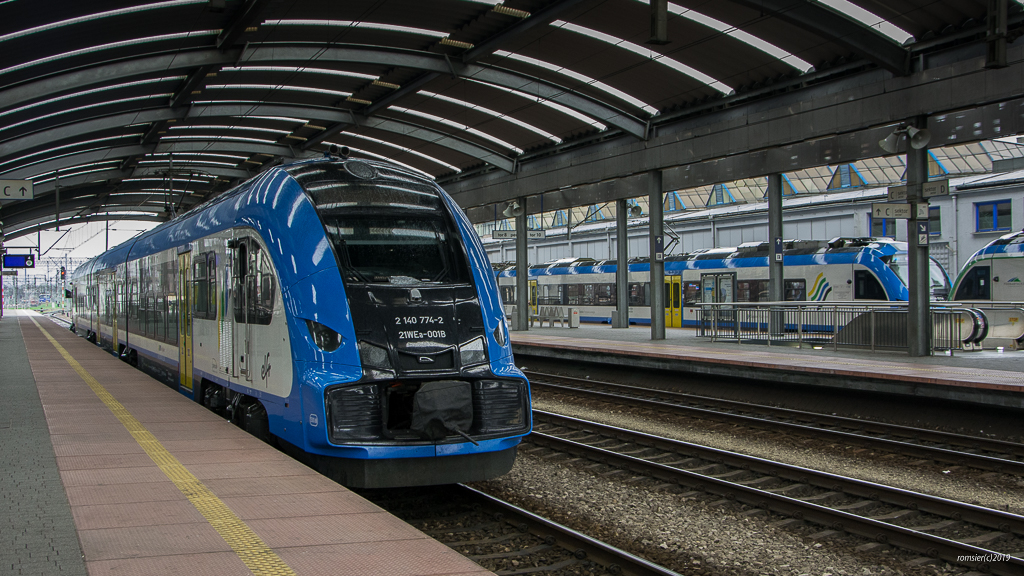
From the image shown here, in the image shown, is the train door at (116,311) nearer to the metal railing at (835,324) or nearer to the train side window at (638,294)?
the metal railing at (835,324)

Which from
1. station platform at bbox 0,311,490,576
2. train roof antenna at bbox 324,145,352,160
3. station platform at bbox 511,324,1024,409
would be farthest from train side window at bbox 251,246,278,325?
station platform at bbox 511,324,1024,409

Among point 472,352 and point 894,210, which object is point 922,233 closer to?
point 894,210

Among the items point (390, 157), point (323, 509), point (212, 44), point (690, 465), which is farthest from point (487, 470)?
point (390, 157)

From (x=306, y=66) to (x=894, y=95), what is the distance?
13.4m

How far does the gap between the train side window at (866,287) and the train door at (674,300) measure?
7009 millimetres

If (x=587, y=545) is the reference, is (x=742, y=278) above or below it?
above

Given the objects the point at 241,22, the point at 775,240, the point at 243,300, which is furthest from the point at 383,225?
the point at 775,240

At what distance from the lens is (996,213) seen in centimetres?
3400

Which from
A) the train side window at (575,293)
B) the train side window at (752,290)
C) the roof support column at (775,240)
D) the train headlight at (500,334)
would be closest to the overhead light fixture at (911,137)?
the roof support column at (775,240)

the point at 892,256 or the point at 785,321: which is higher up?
the point at 892,256

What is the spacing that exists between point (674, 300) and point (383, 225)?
2294 cm

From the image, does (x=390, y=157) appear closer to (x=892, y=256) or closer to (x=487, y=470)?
(x=892, y=256)

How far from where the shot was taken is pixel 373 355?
6430mm

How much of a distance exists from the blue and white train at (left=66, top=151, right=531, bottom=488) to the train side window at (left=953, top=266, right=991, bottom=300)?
19.6m
